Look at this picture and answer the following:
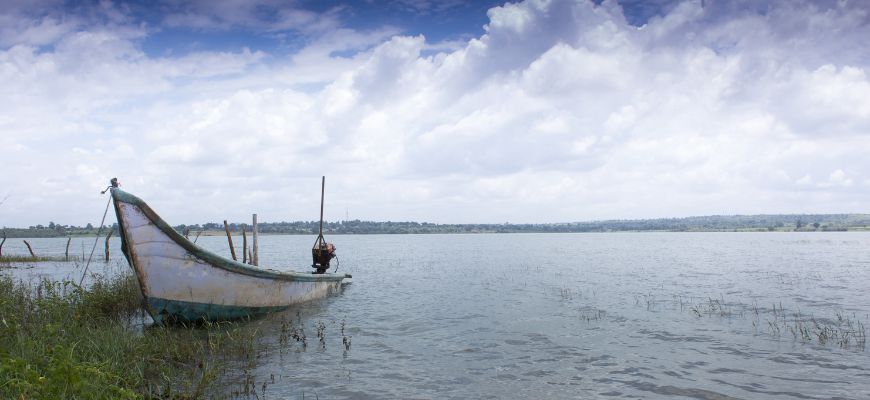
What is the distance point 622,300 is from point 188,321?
17.0 meters

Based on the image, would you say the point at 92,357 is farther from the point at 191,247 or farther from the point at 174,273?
the point at 191,247

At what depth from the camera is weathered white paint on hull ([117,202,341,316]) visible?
1322 centimetres

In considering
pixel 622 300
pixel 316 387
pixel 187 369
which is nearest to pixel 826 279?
pixel 622 300

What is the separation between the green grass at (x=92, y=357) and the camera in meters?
6.27

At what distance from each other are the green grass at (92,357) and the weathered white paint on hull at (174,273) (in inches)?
41.1

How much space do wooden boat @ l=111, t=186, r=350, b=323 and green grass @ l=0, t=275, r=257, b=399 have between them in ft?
2.35

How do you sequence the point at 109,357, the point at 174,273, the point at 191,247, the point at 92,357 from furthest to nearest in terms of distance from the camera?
the point at 191,247 → the point at 174,273 → the point at 109,357 → the point at 92,357

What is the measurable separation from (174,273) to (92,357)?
5.60 metres

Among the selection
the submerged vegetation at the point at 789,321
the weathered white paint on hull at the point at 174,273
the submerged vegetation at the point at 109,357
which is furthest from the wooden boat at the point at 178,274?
the submerged vegetation at the point at 789,321

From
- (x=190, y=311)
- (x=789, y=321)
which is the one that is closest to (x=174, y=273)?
(x=190, y=311)

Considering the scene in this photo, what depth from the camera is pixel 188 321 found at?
14.6 m

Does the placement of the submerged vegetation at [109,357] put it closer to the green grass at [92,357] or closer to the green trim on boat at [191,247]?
the green grass at [92,357]

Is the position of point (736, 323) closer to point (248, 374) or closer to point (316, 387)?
point (316, 387)

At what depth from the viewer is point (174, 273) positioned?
1384 cm
